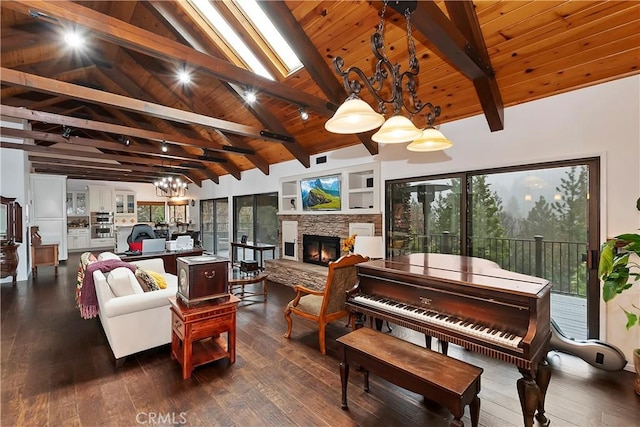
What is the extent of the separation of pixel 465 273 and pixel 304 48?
119 inches

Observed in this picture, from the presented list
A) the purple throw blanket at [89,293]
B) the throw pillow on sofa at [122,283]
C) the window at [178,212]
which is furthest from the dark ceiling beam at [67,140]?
the window at [178,212]

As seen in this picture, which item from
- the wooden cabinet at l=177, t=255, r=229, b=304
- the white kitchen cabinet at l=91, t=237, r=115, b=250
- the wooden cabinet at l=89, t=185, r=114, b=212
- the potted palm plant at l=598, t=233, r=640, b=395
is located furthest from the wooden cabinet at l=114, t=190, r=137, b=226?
the potted palm plant at l=598, t=233, r=640, b=395

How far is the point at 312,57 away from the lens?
11.5 ft

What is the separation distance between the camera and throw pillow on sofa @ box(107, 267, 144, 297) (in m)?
2.95

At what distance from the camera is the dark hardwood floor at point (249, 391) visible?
2.14 meters

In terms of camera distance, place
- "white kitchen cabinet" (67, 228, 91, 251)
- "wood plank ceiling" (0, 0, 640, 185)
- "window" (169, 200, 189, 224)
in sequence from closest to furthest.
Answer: "wood plank ceiling" (0, 0, 640, 185)
"white kitchen cabinet" (67, 228, 91, 251)
"window" (169, 200, 189, 224)

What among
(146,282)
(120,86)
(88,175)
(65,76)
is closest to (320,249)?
(146,282)

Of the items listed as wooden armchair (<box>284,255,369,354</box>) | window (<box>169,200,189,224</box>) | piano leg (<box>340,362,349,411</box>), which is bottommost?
piano leg (<box>340,362,349,411</box>)

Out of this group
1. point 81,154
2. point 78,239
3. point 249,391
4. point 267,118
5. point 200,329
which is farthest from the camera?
point 78,239

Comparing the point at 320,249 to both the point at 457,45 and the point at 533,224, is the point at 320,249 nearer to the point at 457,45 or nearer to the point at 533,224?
the point at 533,224

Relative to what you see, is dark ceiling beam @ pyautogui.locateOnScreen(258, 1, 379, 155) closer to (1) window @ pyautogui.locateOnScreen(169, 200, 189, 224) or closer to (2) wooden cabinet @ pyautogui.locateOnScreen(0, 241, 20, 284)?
(2) wooden cabinet @ pyautogui.locateOnScreen(0, 241, 20, 284)

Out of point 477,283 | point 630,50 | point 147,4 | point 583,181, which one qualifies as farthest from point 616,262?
point 147,4

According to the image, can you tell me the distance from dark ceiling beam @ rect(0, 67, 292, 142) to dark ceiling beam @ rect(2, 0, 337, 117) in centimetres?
126

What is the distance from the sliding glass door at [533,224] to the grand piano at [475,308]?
134 cm
